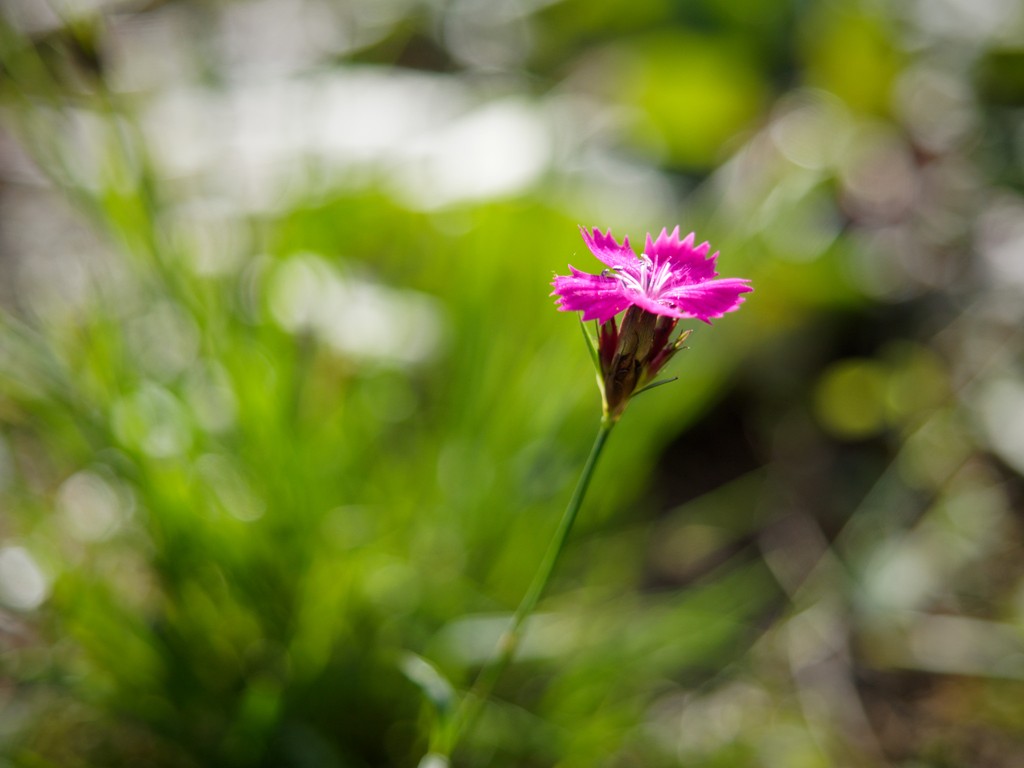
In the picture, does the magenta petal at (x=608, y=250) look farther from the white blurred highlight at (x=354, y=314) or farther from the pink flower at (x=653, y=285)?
the white blurred highlight at (x=354, y=314)

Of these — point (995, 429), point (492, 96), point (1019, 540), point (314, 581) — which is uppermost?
point (492, 96)

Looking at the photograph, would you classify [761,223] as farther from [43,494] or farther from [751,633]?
[43,494]

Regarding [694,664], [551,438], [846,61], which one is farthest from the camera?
[846,61]

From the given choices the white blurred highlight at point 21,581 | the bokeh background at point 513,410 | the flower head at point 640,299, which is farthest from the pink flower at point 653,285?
the white blurred highlight at point 21,581

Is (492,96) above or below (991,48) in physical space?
below

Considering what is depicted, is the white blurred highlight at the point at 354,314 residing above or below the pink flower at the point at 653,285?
above

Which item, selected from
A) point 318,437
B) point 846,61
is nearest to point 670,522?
point 318,437

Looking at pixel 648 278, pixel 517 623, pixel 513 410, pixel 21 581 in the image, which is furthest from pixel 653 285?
pixel 21 581

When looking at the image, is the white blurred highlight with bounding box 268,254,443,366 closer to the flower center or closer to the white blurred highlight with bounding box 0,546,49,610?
the white blurred highlight with bounding box 0,546,49,610
